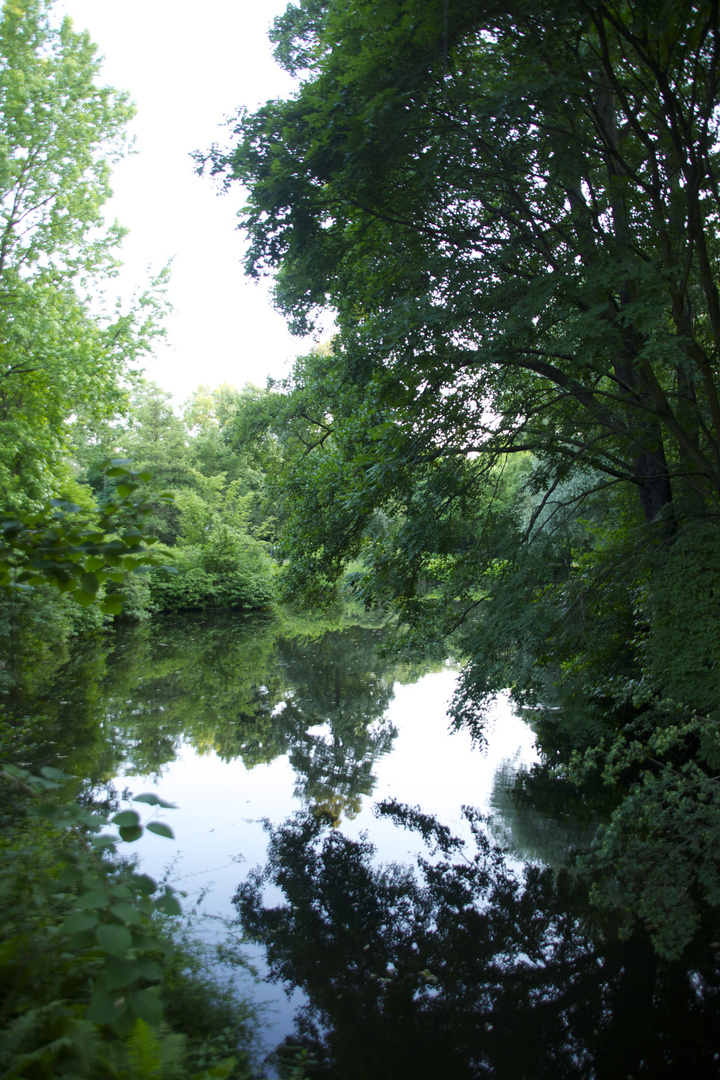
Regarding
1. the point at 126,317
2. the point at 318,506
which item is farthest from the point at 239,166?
the point at 126,317

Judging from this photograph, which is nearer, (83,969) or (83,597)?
(83,597)

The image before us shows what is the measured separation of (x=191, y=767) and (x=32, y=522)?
779 centimetres

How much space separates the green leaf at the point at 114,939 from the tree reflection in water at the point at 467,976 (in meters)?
3.04

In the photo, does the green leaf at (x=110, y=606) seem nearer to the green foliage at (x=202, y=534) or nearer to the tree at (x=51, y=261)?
the tree at (x=51, y=261)

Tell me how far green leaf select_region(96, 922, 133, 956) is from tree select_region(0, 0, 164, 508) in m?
12.6

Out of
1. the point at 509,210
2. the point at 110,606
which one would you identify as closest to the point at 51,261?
the point at 509,210

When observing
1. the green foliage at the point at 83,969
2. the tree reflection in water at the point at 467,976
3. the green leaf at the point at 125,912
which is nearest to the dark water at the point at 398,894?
the tree reflection in water at the point at 467,976

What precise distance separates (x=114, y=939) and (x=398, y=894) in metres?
5.01

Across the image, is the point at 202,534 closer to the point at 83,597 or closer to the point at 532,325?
the point at 532,325

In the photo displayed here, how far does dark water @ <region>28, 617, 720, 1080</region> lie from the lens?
4.41m

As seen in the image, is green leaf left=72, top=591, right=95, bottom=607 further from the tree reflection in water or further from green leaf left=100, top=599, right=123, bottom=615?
the tree reflection in water

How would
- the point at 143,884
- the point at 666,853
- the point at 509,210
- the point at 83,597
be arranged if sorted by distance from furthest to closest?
the point at 509,210 → the point at 666,853 → the point at 83,597 → the point at 143,884

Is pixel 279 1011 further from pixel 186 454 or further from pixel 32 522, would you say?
pixel 186 454

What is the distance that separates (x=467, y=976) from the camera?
16.6 feet
